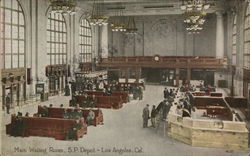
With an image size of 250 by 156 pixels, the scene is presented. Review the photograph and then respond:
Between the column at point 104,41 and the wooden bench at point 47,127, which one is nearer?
the wooden bench at point 47,127

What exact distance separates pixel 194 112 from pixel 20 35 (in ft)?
42.6

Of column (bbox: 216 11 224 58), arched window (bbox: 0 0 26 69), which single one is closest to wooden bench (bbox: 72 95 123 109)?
arched window (bbox: 0 0 26 69)

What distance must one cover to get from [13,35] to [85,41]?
516 inches

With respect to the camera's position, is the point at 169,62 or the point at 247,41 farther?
the point at 169,62

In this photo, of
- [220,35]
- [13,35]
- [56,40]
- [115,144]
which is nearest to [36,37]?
[13,35]

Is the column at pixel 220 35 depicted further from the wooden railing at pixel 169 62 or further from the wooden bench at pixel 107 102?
the wooden bench at pixel 107 102

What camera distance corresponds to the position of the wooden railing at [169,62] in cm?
2923

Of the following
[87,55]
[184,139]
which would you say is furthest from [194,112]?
[87,55]

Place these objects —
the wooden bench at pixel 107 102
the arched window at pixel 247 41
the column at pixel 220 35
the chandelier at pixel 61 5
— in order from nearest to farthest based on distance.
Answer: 1. the chandelier at pixel 61 5
2. the wooden bench at pixel 107 102
3. the arched window at pixel 247 41
4. the column at pixel 220 35

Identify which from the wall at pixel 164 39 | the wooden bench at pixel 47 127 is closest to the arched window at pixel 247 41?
the wooden bench at pixel 47 127

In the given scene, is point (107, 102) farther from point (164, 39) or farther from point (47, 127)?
point (164, 39)

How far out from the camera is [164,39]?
37062mm

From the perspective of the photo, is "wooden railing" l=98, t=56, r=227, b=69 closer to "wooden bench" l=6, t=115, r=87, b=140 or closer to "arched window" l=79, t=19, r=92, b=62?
"arched window" l=79, t=19, r=92, b=62

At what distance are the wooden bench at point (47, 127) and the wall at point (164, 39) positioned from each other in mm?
25682
